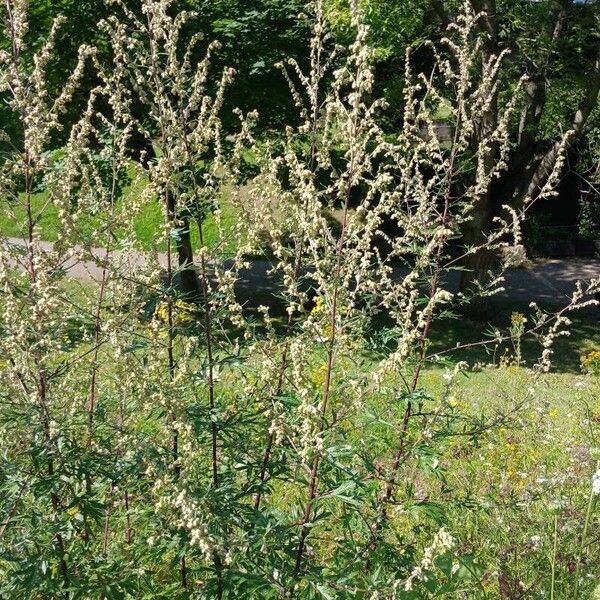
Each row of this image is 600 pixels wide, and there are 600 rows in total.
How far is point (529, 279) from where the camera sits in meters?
18.9

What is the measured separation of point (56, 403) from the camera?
10.9 ft

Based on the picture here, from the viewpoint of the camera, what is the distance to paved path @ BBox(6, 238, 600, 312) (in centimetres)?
1695

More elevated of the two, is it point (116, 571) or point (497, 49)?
point (497, 49)

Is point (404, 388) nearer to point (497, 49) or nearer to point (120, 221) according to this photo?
point (120, 221)

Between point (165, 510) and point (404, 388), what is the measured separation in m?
1.45

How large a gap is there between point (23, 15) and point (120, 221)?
0.96 meters

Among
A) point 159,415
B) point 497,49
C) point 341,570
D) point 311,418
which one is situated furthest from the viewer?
point 497,49

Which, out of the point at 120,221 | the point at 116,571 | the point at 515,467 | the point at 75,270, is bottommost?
the point at 75,270

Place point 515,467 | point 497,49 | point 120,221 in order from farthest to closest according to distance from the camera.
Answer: point 497,49, point 515,467, point 120,221

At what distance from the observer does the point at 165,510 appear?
10.3 ft

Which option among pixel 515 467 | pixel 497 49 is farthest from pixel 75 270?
pixel 515 467

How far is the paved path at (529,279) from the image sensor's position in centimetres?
1695

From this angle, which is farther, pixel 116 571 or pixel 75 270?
pixel 75 270

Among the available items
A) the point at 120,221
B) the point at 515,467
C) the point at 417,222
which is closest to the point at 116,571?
Answer: the point at 120,221
